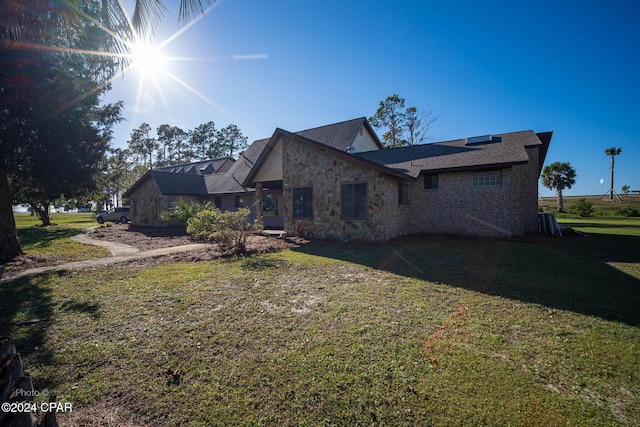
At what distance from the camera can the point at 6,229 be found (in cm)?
927

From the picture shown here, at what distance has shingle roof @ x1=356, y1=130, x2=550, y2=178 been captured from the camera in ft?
39.1

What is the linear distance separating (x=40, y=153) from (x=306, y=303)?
1308 centimetres

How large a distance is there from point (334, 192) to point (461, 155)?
7124 millimetres

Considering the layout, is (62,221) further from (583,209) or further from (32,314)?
(583,209)

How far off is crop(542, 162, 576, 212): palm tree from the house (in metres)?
28.5

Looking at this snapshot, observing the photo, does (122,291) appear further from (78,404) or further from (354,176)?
(354,176)

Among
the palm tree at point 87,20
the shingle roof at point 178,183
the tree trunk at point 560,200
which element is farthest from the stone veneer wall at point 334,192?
the tree trunk at point 560,200

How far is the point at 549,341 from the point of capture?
3555 mm

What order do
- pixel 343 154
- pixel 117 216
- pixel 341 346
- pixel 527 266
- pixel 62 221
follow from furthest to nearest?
pixel 62 221, pixel 117 216, pixel 343 154, pixel 527 266, pixel 341 346

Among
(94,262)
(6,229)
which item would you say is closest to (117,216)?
(6,229)

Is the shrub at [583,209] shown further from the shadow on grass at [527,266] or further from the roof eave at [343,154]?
the roof eave at [343,154]

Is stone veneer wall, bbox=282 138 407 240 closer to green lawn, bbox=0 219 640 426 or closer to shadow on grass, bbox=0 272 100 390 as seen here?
green lawn, bbox=0 219 640 426

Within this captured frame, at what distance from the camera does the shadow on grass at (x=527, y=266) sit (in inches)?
197

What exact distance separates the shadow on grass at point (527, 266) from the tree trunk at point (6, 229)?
10.2m
